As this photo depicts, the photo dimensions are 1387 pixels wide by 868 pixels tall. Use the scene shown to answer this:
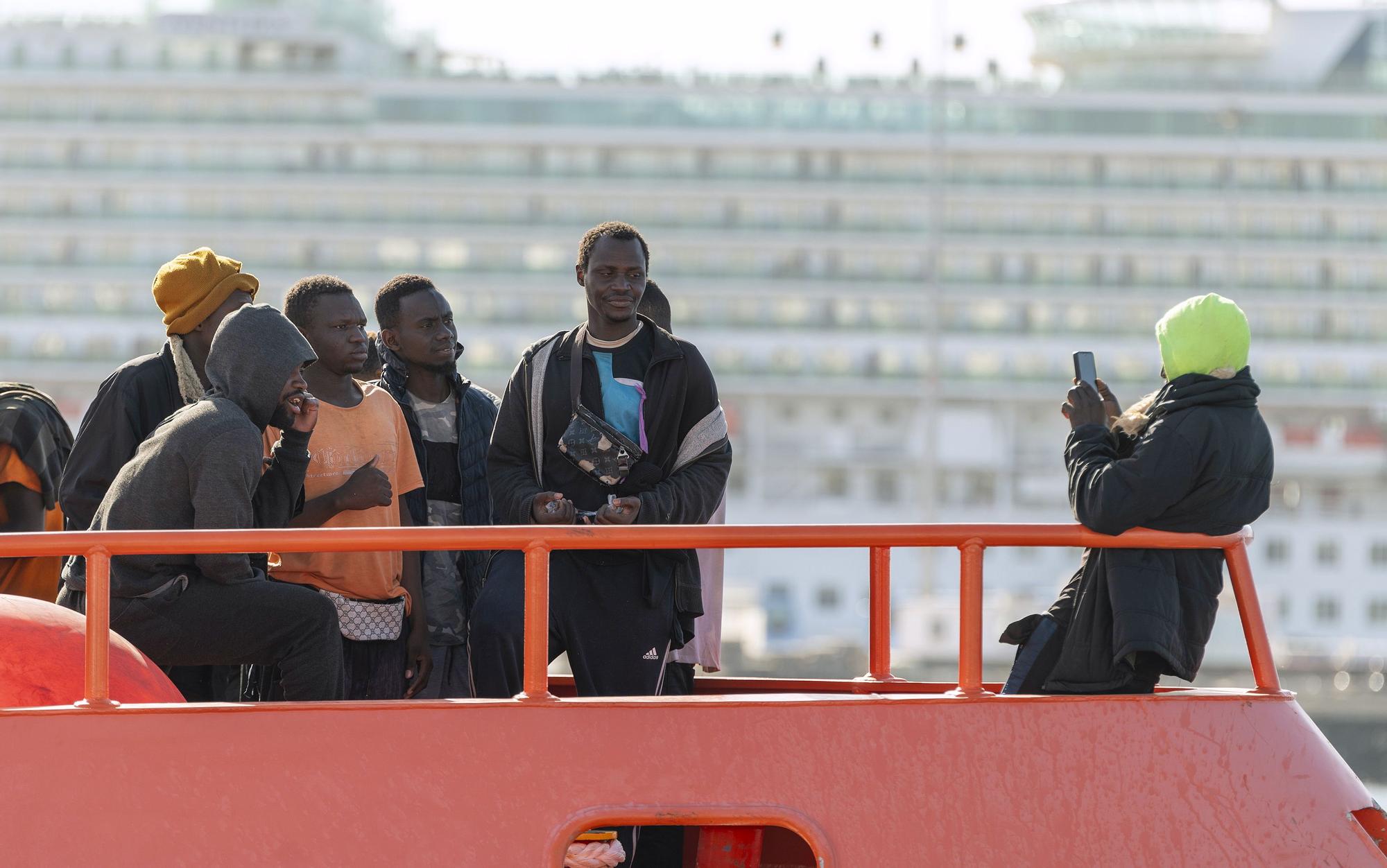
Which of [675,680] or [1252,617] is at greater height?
[1252,617]

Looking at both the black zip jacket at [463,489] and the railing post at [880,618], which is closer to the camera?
the railing post at [880,618]

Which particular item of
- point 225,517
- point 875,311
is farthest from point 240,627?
point 875,311

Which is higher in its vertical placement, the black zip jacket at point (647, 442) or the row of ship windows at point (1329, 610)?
the black zip jacket at point (647, 442)

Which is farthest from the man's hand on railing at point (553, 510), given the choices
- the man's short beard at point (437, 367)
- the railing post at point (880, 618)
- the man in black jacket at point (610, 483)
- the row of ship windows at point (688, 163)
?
the row of ship windows at point (688, 163)

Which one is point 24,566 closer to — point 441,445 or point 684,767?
point 441,445

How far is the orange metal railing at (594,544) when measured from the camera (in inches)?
131

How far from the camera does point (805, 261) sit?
46.1 m

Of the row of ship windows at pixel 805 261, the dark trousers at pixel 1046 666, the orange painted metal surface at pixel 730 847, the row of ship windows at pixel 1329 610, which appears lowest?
the row of ship windows at pixel 1329 610

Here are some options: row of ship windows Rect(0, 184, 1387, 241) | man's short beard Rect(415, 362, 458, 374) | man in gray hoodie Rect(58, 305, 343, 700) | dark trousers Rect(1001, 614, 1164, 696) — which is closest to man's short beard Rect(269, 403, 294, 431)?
man in gray hoodie Rect(58, 305, 343, 700)

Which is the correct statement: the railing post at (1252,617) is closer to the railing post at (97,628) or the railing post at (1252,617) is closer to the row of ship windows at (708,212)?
the railing post at (97,628)

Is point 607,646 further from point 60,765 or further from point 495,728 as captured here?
point 60,765

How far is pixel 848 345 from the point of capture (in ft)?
151

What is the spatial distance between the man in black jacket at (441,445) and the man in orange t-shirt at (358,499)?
134 millimetres

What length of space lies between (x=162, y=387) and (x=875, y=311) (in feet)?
140
